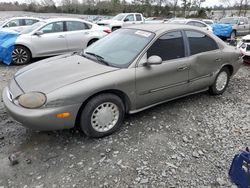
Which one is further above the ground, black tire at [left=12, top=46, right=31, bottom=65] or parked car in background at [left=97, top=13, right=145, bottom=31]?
parked car in background at [left=97, top=13, right=145, bottom=31]

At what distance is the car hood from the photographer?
2986 mm

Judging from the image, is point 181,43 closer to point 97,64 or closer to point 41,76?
point 97,64

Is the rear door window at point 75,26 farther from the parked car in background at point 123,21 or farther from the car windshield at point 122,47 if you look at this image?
the parked car in background at point 123,21

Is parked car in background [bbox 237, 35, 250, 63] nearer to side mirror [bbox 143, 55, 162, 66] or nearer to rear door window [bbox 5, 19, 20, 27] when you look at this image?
side mirror [bbox 143, 55, 162, 66]

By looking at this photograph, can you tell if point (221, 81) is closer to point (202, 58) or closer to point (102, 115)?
point (202, 58)

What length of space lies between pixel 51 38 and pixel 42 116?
17.9 feet

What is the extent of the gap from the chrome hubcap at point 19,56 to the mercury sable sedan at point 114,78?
399 centimetres

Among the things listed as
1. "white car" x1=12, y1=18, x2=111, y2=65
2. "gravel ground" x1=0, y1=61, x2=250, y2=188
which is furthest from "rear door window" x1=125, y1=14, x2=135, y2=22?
"gravel ground" x1=0, y1=61, x2=250, y2=188

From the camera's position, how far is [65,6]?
148 feet

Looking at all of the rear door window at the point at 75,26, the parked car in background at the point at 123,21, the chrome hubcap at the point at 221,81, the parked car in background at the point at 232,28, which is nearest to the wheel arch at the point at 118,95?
the chrome hubcap at the point at 221,81

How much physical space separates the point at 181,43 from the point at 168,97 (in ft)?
3.10

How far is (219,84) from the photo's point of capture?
15.9 feet

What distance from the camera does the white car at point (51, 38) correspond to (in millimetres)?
7254

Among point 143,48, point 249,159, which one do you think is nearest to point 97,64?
point 143,48
